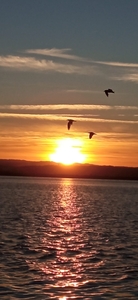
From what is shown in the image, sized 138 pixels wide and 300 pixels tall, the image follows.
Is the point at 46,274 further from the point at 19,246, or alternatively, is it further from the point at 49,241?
the point at 49,241

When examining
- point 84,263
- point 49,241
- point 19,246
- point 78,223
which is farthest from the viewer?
point 78,223

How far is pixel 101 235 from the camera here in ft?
116

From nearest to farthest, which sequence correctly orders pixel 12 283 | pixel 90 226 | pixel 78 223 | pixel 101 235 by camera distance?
1. pixel 12 283
2. pixel 101 235
3. pixel 90 226
4. pixel 78 223

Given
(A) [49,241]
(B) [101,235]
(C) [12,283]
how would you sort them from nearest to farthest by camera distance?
(C) [12,283] < (A) [49,241] < (B) [101,235]

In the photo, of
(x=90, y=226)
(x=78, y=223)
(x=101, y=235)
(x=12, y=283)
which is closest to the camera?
(x=12, y=283)

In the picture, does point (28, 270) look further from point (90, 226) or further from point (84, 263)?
point (90, 226)

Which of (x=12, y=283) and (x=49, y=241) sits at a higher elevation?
(x=49, y=241)

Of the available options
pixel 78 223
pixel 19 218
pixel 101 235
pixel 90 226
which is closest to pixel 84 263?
pixel 101 235

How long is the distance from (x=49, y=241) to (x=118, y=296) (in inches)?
515

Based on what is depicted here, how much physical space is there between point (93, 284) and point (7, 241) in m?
10.8

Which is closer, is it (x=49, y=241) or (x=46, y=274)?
(x=46, y=274)

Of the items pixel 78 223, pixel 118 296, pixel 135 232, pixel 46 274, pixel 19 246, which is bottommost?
pixel 118 296

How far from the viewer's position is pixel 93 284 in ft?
67.1

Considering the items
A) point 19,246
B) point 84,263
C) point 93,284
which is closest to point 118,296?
point 93,284
